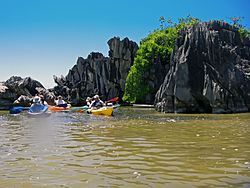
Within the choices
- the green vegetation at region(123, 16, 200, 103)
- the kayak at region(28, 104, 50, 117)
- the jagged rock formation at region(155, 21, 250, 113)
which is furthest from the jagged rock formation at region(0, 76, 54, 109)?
the jagged rock formation at region(155, 21, 250, 113)

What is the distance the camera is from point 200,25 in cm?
3553

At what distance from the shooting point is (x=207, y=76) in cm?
3278

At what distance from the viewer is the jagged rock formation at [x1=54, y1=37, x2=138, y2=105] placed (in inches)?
2638

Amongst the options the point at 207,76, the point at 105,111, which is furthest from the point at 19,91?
the point at 207,76

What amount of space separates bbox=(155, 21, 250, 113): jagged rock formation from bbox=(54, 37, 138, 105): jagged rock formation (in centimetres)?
3270

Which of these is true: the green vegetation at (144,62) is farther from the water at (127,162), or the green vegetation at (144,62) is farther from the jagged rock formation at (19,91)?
the water at (127,162)

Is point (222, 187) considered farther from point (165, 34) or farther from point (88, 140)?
point (165, 34)

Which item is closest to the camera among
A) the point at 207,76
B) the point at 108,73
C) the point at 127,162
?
the point at 127,162

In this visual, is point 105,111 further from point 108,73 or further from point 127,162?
point 108,73

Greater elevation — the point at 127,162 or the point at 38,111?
the point at 38,111

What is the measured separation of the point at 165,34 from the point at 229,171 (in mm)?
51662

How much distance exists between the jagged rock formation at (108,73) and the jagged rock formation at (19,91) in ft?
21.6

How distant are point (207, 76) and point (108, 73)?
37196 mm

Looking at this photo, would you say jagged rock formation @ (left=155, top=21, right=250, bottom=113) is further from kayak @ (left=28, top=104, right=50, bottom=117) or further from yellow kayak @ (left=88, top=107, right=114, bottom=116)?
kayak @ (left=28, top=104, right=50, bottom=117)
